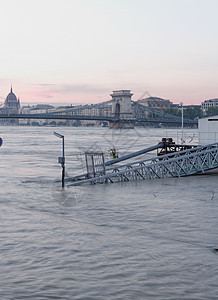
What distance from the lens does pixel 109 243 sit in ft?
62.1

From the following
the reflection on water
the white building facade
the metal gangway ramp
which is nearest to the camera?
the reflection on water

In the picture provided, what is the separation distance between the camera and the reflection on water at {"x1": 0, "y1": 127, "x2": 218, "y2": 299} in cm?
1420

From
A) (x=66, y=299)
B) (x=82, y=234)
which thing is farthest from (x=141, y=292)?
(x=82, y=234)

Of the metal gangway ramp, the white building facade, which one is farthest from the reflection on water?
the white building facade

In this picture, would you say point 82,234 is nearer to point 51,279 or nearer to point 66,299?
point 51,279

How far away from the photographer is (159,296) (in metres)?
13.5

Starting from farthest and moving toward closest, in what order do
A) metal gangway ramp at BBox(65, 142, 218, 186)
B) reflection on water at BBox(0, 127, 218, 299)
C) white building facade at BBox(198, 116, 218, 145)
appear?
white building facade at BBox(198, 116, 218, 145), metal gangway ramp at BBox(65, 142, 218, 186), reflection on water at BBox(0, 127, 218, 299)

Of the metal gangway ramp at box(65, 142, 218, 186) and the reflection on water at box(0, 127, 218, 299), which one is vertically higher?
the metal gangway ramp at box(65, 142, 218, 186)

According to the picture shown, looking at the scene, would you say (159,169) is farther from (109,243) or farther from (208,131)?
(109,243)

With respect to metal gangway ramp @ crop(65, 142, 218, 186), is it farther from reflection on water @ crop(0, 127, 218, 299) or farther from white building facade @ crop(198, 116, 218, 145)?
white building facade @ crop(198, 116, 218, 145)

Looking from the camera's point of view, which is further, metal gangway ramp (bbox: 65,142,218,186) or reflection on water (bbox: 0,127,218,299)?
A: metal gangway ramp (bbox: 65,142,218,186)

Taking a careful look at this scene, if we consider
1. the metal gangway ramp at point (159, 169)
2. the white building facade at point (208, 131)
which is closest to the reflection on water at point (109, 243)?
the metal gangway ramp at point (159, 169)

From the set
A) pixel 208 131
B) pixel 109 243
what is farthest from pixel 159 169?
pixel 109 243

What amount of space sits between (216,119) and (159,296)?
3506cm
